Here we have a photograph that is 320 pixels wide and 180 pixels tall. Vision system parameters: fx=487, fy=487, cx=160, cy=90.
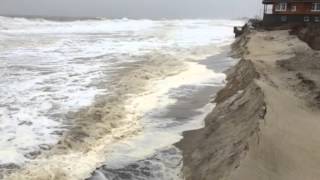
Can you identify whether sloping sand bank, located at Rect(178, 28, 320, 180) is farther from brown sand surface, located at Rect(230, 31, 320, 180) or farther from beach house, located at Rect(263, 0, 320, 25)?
beach house, located at Rect(263, 0, 320, 25)

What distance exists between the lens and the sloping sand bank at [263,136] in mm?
6855

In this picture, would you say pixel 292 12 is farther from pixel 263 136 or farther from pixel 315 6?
pixel 263 136

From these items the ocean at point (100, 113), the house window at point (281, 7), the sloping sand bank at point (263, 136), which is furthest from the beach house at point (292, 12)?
the sloping sand bank at point (263, 136)

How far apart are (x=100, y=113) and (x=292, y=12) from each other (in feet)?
107

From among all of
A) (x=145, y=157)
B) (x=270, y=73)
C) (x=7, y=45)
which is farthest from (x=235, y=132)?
(x=7, y=45)

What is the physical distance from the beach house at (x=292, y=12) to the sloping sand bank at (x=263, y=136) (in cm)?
2902

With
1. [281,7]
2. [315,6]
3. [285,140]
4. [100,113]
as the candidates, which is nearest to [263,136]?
[285,140]

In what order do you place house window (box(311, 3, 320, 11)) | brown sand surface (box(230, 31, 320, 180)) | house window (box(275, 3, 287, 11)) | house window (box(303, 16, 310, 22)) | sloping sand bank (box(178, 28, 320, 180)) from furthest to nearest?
house window (box(275, 3, 287, 11)) < house window (box(303, 16, 310, 22)) < house window (box(311, 3, 320, 11)) < sloping sand bank (box(178, 28, 320, 180)) < brown sand surface (box(230, 31, 320, 180))

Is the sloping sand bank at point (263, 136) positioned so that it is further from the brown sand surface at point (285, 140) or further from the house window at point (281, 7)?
the house window at point (281, 7)

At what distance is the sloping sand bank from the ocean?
60 centimetres

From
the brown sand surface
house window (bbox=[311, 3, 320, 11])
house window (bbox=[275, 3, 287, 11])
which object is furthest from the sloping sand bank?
house window (bbox=[275, 3, 287, 11])

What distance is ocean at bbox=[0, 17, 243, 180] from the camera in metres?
9.12

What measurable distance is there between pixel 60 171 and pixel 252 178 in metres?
3.82

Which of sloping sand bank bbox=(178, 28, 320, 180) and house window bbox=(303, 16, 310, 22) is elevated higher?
sloping sand bank bbox=(178, 28, 320, 180)
